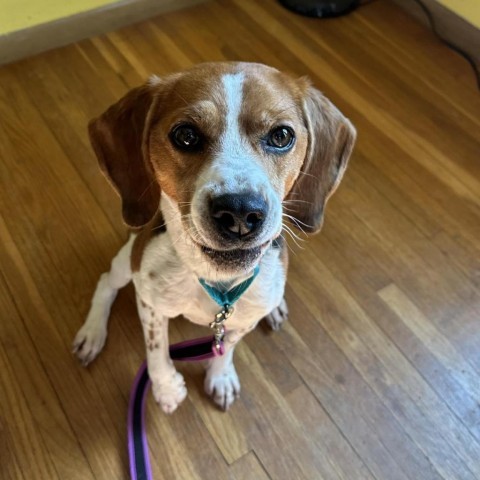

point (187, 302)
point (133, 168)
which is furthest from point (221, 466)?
point (133, 168)

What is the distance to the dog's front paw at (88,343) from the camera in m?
1.92

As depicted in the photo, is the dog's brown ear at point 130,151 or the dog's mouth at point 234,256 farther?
the dog's brown ear at point 130,151

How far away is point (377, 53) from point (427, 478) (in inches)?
85.9

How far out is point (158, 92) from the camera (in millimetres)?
1403

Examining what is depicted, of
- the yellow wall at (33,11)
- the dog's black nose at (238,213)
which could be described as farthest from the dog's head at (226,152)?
the yellow wall at (33,11)

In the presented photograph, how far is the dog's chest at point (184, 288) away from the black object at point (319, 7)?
7.05 ft

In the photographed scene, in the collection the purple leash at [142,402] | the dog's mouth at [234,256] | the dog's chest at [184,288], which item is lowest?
the purple leash at [142,402]

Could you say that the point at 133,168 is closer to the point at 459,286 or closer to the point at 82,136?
the point at 82,136

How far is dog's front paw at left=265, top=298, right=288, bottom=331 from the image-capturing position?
2.05 metres

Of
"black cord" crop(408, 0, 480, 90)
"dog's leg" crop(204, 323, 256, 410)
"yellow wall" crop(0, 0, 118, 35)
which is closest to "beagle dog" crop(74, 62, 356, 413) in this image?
"dog's leg" crop(204, 323, 256, 410)

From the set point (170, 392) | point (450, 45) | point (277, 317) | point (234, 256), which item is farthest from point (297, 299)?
point (450, 45)

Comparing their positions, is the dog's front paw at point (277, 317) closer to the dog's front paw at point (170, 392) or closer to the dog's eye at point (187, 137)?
the dog's front paw at point (170, 392)

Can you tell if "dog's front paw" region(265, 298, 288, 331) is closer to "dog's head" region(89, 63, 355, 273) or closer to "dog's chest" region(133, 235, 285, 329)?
"dog's chest" region(133, 235, 285, 329)

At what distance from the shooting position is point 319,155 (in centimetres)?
150
